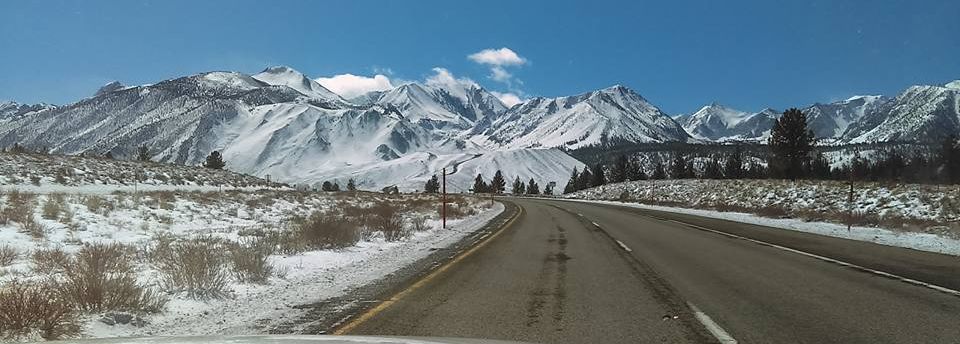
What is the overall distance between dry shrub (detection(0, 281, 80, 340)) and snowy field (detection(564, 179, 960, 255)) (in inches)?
633

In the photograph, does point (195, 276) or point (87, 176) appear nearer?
point (195, 276)

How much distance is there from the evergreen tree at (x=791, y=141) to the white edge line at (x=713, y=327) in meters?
65.2

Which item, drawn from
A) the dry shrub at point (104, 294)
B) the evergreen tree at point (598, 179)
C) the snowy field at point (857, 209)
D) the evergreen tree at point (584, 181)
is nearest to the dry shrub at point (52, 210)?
the dry shrub at point (104, 294)

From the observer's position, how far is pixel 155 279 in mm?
8656

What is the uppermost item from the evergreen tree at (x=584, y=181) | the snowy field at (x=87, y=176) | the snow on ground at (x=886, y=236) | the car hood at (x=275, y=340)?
the evergreen tree at (x=584, y=181)

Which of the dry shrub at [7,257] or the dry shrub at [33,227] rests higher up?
the dry shrub at [33,227]

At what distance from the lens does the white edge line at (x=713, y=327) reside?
538 cm

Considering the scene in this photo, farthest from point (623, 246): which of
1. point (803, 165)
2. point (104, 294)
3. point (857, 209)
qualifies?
point (803, 165)

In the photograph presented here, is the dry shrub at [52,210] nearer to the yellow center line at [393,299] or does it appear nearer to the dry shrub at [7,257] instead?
the dry shrub at [7,257]

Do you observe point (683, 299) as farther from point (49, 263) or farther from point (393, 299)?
point (49, 263)

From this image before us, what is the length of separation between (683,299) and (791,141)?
65.9 m

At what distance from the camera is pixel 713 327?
5.90 meters

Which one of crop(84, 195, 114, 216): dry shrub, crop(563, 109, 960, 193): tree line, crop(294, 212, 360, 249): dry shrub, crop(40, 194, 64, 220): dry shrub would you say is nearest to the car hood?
crop(294, 212, 360, 249): dry shrub

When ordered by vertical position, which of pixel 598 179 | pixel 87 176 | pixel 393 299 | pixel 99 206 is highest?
pixel 598 179
